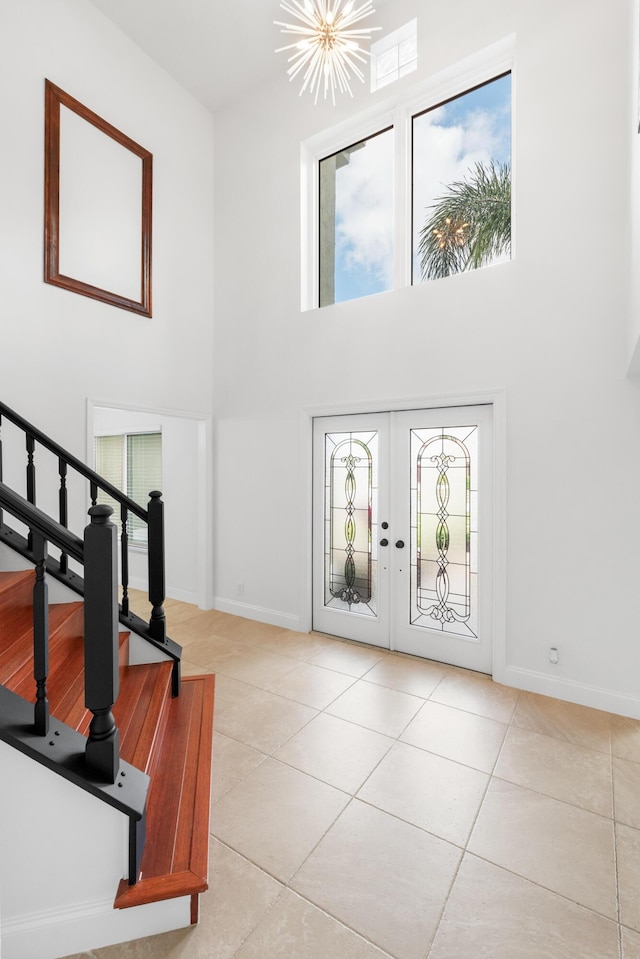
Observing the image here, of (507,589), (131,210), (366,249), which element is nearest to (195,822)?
(507,589)

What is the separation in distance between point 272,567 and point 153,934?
2.99 meters

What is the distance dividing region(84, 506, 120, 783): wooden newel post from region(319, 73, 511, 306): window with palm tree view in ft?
10.6

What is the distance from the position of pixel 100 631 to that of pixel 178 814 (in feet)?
3.10

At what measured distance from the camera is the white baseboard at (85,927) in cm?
138

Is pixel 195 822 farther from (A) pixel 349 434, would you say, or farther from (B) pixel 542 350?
(B) pixel 542 350

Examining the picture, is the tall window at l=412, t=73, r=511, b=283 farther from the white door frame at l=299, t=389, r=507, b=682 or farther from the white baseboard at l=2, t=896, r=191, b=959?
the white baseboard at l=2, t=896, r=191, b=959

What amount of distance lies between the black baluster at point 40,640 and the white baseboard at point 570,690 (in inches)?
112

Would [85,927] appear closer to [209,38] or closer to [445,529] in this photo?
[445,529]

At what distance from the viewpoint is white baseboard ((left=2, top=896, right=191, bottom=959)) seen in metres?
1.38

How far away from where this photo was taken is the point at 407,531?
365cm

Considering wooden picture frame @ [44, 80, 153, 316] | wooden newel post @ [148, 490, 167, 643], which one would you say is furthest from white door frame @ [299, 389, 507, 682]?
wooden picture frame @ [44, 80, 153, 316]

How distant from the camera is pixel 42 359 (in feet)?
11.2

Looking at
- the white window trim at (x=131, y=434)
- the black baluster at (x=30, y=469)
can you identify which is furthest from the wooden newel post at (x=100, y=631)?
the white window trim at (x=131, y=434)

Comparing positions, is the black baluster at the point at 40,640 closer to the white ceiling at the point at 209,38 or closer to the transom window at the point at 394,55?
the transom window at the point at 394,55
